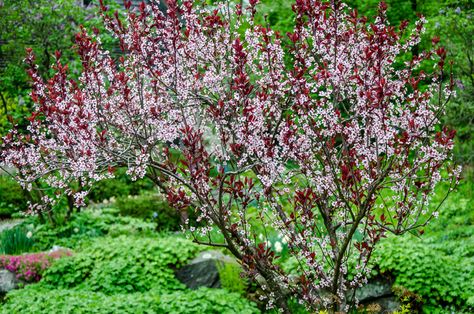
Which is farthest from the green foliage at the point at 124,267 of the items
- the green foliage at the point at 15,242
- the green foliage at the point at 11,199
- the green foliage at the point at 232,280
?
the green foliage at the point at 11,199

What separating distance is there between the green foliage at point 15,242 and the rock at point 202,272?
3.21m

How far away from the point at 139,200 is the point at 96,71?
7.68 metres

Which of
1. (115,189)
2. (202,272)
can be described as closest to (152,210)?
(115,189)

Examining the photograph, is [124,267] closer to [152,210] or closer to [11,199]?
[152,210]

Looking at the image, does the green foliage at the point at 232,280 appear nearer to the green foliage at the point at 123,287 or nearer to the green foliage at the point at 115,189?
the green foliage at the point at 123,287

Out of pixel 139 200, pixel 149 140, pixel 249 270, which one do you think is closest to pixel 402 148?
pixel 249 270

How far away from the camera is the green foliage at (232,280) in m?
7.07

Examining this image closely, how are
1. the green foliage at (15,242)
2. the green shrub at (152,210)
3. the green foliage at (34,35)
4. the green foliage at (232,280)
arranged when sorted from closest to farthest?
the green foliage at (232,280), the green foliage at (15,242), the green shrub at (152,210), the green foliage at (34,35)

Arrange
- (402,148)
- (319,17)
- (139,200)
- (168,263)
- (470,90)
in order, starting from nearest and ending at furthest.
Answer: (402,148), (319,17), (168,263), (470,90), (139,200)

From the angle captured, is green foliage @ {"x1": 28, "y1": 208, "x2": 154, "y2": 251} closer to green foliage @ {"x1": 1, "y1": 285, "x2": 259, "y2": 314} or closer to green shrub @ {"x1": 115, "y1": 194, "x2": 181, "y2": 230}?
green shrub @ {"x1": 115, "y1": 194, "x2": 181, "y2": 230}

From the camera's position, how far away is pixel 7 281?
780 centimetres

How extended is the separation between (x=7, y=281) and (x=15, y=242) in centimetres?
160

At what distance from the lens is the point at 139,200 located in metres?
12.1

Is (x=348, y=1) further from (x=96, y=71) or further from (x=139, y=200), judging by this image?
(x=96, y=71)
